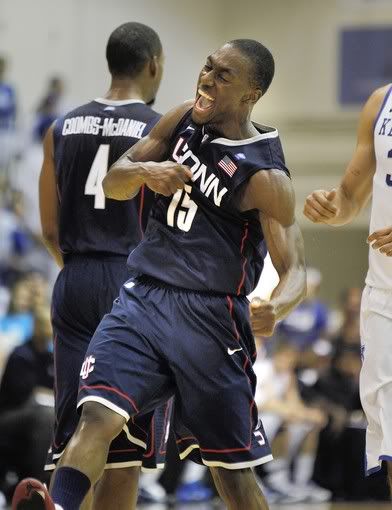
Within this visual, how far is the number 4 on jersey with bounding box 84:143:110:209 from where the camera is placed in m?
5.88

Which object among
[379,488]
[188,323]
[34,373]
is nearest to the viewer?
[188,323]

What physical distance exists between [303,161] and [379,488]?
11687 millimetres

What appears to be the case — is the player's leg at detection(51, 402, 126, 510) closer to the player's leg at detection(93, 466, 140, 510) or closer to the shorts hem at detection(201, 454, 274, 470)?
the shorts hem at detection(201, 454, 274, 470)

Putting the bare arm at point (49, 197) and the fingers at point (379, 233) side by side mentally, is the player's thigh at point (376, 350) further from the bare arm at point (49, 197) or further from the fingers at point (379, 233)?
the bare arm at point (49, 197)

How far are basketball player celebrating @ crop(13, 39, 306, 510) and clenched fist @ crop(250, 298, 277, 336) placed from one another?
87 millimetres

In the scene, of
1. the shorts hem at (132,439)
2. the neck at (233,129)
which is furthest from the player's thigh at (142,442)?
the neck at (233,129)

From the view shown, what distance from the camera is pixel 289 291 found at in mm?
4875

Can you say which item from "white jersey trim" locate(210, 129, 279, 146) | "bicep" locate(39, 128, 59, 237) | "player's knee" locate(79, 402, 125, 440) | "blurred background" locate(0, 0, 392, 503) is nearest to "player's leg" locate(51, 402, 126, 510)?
"player's knee" locate(79, 402, 125, 440)

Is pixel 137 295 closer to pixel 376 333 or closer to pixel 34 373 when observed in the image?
pixel 376 333

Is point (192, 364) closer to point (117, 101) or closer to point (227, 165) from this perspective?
point (227, 165)

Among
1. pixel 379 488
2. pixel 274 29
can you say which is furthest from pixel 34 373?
pixel 274 29

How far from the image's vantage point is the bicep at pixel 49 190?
6082 millimetres

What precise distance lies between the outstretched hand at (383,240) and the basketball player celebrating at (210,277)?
47 centimetres

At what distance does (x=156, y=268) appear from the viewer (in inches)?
200
